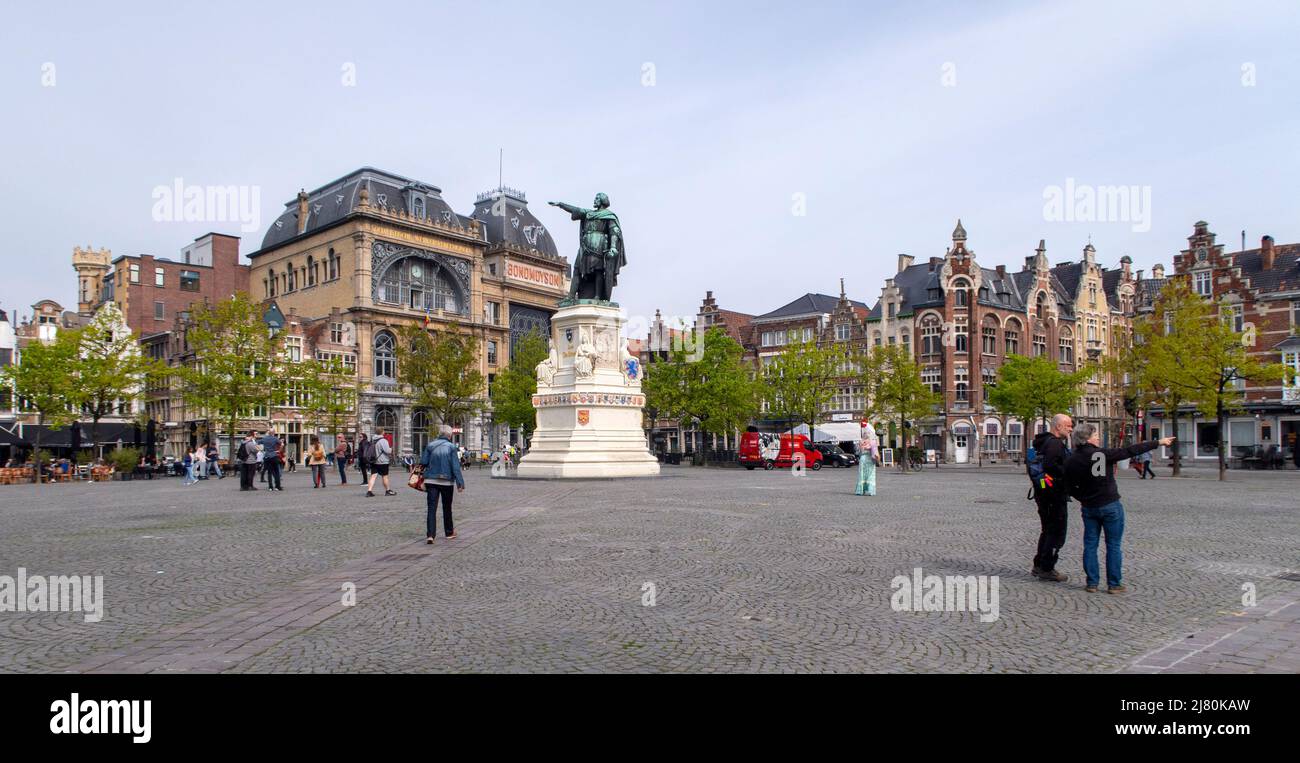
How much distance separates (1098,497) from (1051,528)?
86 cm

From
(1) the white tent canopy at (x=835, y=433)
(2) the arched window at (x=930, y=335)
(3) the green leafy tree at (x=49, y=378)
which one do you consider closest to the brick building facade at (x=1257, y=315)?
(2) the arched window at (x=930, y=335)

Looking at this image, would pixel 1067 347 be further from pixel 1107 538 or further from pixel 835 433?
pixel 1107 538

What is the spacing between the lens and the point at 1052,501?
9562mm

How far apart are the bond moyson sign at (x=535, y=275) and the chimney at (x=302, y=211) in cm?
1854

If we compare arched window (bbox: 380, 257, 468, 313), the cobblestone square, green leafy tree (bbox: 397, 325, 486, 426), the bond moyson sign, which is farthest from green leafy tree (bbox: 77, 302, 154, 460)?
the bond moyson sign

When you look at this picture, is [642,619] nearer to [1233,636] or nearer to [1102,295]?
[1233,636]

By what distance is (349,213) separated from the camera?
74.8m

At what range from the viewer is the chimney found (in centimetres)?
8156

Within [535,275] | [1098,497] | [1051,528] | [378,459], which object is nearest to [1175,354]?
[378,459]

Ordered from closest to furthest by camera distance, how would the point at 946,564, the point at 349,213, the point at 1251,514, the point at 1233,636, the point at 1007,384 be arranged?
the point at 1233,636
the point at 946,564
the point at 1251,514
the point at 1007,384
the point at 349,213

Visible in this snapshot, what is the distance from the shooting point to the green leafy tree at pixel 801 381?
5812 centimetres
